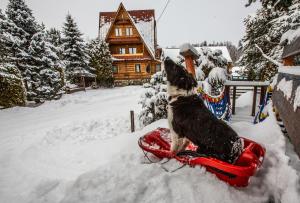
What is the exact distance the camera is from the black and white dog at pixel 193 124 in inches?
83.9

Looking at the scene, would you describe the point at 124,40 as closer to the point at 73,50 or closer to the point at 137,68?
the point at 137,68

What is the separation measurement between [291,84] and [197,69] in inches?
121

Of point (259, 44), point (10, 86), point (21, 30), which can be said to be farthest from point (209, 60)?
point (21, 30)

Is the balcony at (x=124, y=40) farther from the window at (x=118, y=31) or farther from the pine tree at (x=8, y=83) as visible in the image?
the pine tree at (x=8, y=83)

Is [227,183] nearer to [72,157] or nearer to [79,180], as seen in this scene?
[79,180]

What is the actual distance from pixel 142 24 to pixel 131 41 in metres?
3.15

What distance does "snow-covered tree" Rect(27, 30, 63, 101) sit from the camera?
1379 centimetres

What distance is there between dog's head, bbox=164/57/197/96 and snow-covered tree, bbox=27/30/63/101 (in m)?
13.7

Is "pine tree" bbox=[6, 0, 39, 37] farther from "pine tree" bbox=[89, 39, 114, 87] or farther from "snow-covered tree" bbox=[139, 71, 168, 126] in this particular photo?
"snow-covered tree" bbox=[139, 71, 168, 126]

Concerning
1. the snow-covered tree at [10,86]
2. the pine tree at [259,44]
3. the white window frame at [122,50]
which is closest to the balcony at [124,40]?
the white window frame at [122,50]

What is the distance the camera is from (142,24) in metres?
26.0

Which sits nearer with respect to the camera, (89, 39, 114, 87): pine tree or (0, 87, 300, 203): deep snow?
(0, 87, 300, 203): deep snow

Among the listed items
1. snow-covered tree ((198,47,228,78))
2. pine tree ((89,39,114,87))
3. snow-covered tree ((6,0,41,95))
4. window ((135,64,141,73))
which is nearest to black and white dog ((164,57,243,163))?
snow-covered tree ((198,47,228,78))

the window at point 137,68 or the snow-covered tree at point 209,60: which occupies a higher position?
the window at point 137,68
